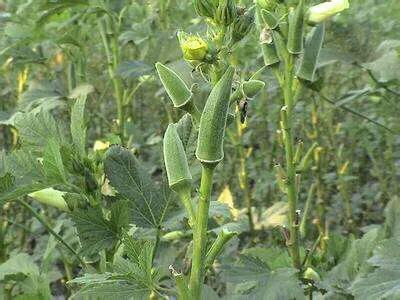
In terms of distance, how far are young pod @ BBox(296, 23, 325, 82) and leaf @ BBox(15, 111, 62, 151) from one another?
0.48 meters

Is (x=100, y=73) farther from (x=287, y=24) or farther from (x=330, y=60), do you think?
(x=287, y=24)

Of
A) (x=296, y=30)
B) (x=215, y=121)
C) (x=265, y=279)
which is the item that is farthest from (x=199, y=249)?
(x=296, y=30)

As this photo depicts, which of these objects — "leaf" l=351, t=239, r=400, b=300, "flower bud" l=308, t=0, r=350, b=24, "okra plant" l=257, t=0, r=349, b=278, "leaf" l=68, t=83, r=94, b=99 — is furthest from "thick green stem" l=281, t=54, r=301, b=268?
"leaf" l=68, t=83, r=94, b=99

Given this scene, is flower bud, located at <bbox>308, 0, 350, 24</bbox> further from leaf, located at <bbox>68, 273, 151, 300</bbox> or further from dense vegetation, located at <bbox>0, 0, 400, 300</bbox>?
leaf, located at <bbox>68, 273, 151, 300</bbox>

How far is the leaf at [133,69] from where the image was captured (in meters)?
1.83

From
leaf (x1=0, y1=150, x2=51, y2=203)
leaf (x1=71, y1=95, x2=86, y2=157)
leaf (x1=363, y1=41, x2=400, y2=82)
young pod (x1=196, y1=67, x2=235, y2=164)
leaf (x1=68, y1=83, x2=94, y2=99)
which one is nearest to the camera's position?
young pod (x1=196, y1=67, x2=235, y2=164)

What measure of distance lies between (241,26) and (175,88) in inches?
4.6

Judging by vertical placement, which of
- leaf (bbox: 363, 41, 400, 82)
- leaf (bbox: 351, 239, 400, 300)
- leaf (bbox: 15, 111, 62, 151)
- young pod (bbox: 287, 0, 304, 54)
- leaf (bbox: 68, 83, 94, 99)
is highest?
young pod (bbox: 287, 0, 304, 54)

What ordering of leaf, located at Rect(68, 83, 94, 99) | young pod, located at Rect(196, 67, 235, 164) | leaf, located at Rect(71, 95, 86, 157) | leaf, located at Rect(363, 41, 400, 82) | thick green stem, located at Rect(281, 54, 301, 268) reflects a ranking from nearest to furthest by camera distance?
young pod, located at Rect(196, 67, 235, 164) → leaf, located at Rect(71, 95, 86, 157) → thick green stem, located at Rect(281, 54, 301, 268) → leaf, located at Rect(363, 41, 400, 82) → leaf, located at Rect(68, 83, 94, 99)

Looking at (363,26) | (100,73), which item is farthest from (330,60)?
(100,73)

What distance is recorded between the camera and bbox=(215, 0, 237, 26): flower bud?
86 centimetres

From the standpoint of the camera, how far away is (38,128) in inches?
44.8

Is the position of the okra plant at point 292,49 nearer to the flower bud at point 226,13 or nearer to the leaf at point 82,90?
the flower bud at point 226,13

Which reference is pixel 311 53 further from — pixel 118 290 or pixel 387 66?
pixel 118 290
